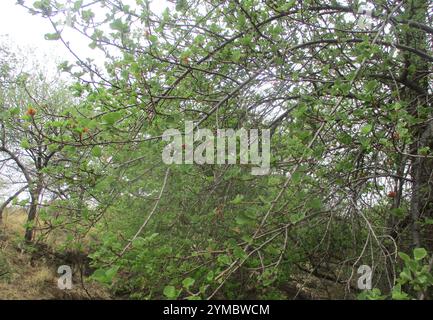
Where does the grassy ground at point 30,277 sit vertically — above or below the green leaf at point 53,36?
below

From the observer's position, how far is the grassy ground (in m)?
9.52

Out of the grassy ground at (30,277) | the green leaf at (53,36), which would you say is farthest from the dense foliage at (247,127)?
the grassy ground at (30,277)

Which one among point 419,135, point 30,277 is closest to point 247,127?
point 419,135

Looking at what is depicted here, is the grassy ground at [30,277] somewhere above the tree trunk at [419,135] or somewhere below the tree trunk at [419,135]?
below

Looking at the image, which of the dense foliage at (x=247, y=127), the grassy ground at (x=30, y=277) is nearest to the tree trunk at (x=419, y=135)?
the dense foliage at (x=247, y=127)

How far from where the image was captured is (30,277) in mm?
10453

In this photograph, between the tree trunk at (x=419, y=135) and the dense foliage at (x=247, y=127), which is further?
the tree trunk at (x=419, y=135)

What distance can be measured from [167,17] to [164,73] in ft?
1.30

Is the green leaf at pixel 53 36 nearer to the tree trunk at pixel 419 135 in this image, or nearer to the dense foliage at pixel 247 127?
the dense foliage at pixel 247 127

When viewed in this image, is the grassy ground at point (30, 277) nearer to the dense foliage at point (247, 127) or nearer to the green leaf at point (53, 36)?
the dense foliage at point (247, 127)

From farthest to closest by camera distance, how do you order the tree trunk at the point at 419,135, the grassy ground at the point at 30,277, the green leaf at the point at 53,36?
1. the grassy ground at the point at 30,277
2. the tree trunk at the point at 419,135
3. the green leaf at the point at 53,36

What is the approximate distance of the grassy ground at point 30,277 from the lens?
9.52 meters

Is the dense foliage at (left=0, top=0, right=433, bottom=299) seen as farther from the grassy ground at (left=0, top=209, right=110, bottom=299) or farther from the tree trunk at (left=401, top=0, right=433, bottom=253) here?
the grassy ground at (left=0, top=209, right=110, bottom=299)

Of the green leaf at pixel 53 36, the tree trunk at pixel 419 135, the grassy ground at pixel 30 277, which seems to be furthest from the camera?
the grassy ground at pixel 30 277
